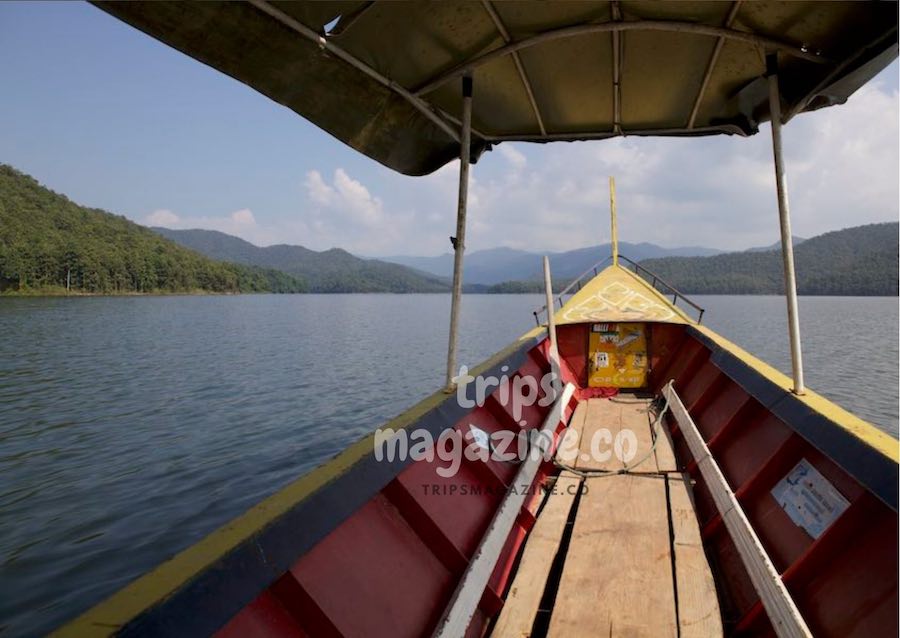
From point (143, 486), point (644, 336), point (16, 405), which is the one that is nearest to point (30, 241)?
point (16, 405)

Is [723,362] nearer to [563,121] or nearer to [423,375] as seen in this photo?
[563,121]

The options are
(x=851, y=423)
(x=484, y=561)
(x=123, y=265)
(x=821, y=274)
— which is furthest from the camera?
(x=821, y=274)

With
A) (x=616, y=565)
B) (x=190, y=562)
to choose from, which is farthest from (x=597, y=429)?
(x=190, y=562)

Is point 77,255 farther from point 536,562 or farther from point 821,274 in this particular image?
point 821,274

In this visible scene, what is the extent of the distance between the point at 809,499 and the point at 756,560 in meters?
0.59

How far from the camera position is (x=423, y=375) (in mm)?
22719

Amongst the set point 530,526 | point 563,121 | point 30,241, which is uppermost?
point 30,241

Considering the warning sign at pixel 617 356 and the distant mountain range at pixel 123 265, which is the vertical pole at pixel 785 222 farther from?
the distant mountain range at pixel 123 265

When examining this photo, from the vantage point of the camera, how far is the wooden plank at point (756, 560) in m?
2.40

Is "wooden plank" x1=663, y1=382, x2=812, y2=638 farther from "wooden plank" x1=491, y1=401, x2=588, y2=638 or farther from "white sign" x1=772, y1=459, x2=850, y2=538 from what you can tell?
"wooden plank" x1=491, y1=401, x2=588, y2=638

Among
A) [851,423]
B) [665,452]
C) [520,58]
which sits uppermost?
[520,58]

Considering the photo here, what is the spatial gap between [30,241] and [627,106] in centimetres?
13220

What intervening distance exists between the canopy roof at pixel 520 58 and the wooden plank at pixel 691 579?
3232 mm

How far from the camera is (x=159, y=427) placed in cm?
1325
